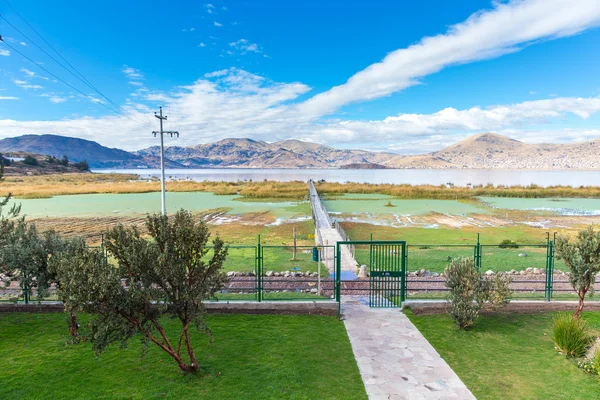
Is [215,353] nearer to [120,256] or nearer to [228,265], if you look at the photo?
[120,256]

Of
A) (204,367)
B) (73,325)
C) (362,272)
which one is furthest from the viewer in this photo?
(362,272)

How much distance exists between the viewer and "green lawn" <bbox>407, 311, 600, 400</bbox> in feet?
19.5

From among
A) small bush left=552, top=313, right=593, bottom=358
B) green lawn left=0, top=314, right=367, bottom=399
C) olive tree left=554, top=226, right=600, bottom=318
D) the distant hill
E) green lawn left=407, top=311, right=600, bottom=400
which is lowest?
green lawn left=407, top=311, right=600, bottom=400

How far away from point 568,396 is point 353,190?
6113cm

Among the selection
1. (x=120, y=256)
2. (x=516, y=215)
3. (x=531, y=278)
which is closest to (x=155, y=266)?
(x=120, y=256)

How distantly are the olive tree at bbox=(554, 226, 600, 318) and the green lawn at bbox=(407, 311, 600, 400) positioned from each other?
126 centimetres

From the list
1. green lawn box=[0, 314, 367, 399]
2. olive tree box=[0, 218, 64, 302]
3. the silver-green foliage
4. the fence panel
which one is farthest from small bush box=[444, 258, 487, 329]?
olive tree box=[0, 218, 64, 302]

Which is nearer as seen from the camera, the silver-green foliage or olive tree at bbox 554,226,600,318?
olive tree at bbox 554,226,600,318

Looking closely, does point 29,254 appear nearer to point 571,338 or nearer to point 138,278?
point 138,278

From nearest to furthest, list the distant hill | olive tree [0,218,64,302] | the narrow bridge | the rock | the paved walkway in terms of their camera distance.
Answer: the paved walkway → olive tree [0,218,64,302] → the rock → the narrow bridge → the distant hill

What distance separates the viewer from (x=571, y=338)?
7031 millimetres

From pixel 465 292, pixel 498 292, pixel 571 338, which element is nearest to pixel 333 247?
pixel 465 292

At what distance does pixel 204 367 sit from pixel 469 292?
20.7 ft

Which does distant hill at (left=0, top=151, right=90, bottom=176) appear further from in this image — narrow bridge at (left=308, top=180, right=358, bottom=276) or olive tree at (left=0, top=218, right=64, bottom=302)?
olive tree at (left=0, top=218, right=64, bottom=302)
